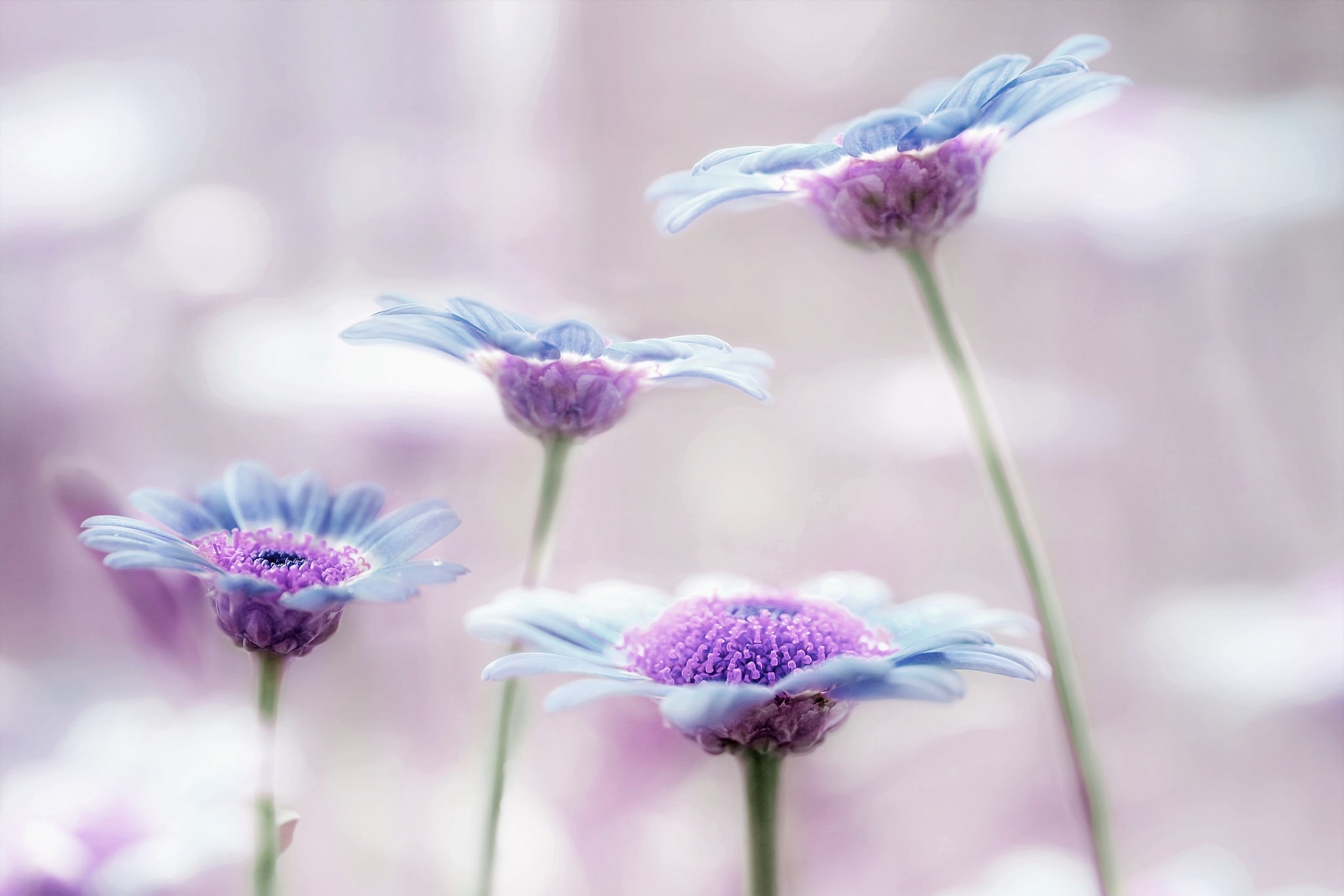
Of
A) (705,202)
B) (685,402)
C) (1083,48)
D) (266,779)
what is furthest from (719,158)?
(685,402)

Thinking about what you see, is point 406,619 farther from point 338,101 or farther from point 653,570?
point 338,101

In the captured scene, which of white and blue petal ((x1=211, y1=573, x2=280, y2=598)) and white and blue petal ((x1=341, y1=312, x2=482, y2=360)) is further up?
white and blue petal ((x1=341, y1=312, x2=482, y2=360))

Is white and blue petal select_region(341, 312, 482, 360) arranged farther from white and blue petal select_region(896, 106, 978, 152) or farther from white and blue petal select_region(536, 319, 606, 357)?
white and blue petal select_region(896, 106, 978, 152)

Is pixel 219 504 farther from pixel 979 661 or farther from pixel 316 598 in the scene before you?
pixel 979 661

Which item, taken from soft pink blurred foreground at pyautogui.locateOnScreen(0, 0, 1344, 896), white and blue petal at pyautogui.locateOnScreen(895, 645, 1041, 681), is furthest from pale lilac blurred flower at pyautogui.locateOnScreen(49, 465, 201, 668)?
white and blue petal at pyautogui.locateOnScreen(895, 645, 1041, 681)

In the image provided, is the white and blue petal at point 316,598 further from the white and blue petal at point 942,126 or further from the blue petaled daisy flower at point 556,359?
the white and blue petal at point 942,126

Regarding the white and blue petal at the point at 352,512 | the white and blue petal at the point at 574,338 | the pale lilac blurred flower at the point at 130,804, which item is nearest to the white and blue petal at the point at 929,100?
the white and blue petal at the point at 574,338
